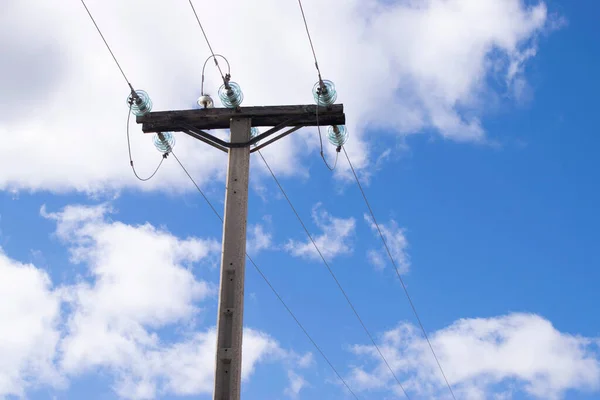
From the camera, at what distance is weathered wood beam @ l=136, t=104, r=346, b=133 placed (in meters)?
9.48

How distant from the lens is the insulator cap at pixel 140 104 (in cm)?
996

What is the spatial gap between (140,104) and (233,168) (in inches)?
78.5

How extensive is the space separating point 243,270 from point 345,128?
316 centimetres

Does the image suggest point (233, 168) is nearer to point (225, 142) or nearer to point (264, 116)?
point (225, 142)

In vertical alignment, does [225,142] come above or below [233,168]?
above

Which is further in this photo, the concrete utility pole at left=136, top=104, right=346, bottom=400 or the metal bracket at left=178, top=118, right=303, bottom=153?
the metal bracket at left=178, top=118, right=303, bottom=153

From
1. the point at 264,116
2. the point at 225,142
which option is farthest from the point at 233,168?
the point at 264,116

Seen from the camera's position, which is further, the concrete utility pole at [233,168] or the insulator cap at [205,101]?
the insulator cap at [205,101]

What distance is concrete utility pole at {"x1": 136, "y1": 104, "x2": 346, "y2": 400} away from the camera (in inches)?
309

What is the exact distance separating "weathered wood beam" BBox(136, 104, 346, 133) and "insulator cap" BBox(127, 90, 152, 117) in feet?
1.59

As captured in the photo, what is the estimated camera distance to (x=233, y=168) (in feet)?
29.3

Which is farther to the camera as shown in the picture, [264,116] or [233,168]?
[264,116]

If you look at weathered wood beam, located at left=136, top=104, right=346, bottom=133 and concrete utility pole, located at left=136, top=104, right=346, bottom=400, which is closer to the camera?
concrete utility pole, located at left=136, top=104, right=346, bottom=400

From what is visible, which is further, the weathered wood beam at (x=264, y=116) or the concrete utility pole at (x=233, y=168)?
the weathered wood beam at (x=264, y=116)
